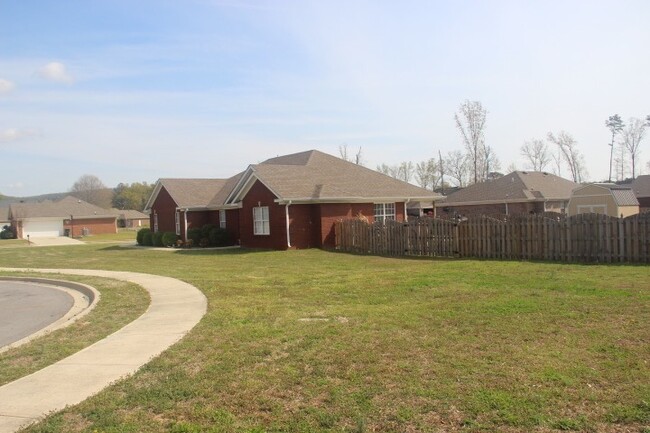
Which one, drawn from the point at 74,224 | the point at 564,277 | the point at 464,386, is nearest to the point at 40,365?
the point at 464,386

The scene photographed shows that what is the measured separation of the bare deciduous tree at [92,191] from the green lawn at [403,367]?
4860 inches

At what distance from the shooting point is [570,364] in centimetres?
621

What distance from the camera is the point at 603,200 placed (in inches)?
1519

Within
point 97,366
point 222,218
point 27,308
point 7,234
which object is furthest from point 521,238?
point 7,234

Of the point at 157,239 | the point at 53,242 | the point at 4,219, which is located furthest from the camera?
the point at 4,219

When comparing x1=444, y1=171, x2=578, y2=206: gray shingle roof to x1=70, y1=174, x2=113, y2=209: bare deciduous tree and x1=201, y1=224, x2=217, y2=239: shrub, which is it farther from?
x1=70, y1=174, x2=113, y2=209: bare deciduous tree

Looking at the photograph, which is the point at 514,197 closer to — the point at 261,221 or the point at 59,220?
the point at 261,221

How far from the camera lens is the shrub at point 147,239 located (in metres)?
38.8

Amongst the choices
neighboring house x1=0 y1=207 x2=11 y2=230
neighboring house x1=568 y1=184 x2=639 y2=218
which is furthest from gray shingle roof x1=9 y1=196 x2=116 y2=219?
neighboring house x1=568 y1=184 x2=639 y2=218

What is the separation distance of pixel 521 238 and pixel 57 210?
69829 millimetres

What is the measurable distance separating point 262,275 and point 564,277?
826 cm

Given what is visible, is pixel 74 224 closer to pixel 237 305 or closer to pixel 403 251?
pixel 403 251

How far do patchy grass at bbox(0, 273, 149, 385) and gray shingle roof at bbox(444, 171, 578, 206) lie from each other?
112 ft

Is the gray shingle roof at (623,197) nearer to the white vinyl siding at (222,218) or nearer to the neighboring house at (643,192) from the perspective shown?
the neighboring house at (643,192)
